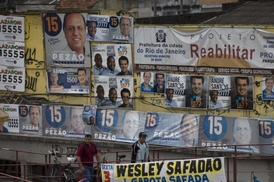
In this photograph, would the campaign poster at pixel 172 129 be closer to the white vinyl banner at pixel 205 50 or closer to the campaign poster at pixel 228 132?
the campaign poster at pixel 228 132

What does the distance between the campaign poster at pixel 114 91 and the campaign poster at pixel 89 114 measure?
23cm

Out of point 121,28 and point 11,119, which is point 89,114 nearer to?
point 121,28

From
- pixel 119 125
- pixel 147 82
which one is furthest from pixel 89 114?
pixel 147 82

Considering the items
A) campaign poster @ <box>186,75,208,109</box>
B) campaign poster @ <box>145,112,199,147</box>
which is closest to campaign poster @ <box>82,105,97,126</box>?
campaign poster @ <box>145,112,199,147</box>

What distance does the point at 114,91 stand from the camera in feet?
71.6

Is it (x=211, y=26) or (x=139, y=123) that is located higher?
(x=211, y=26)

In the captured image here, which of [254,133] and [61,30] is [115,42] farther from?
[254,133]

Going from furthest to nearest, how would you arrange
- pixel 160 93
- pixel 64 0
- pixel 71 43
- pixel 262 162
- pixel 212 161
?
1. pixel 64 0
2. pixel 71 43
3. pixel 160 93
4. pixel 262 162
5. pixel 212 161

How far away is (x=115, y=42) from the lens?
2162cm

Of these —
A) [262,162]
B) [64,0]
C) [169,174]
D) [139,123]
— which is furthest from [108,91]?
[64,0]

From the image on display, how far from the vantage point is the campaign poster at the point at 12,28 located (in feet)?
76.1

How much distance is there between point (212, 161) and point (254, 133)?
5.46 metres

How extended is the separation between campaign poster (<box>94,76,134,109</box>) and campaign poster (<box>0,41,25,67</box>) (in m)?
2.81

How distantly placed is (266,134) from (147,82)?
4.03 m
